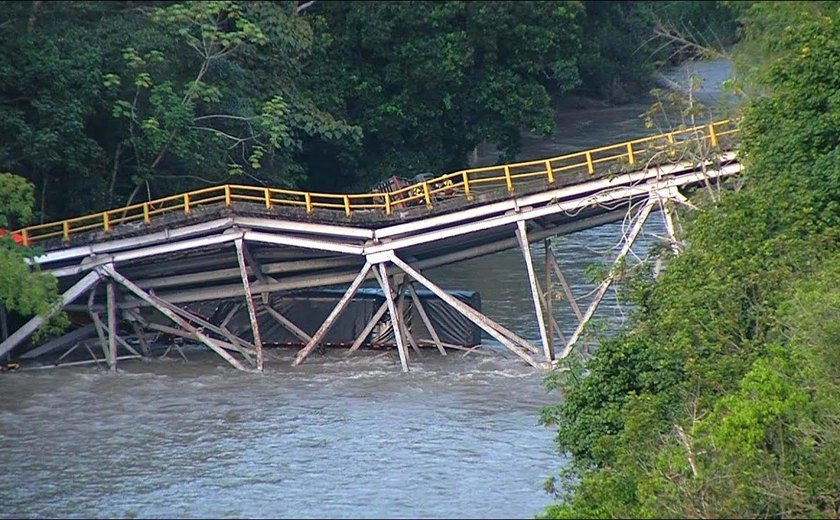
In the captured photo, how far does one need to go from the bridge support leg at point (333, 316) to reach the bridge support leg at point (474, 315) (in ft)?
2.45

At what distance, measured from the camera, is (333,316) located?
33875 mm

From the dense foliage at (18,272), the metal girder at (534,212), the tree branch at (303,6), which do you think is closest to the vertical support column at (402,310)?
the metal girder at (534,212)

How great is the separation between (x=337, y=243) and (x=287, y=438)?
672 centimetres

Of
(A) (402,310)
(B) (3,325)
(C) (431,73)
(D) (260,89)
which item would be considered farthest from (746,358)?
(C) (431,73)

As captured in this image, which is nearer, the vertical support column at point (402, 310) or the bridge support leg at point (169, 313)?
the bridge support leg at point (169, 313)

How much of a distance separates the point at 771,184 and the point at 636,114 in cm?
3811

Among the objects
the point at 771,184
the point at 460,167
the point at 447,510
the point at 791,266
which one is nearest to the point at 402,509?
the point at 447,510

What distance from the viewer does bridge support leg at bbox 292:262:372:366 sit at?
3372 cm

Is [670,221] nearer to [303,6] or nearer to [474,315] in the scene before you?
[474,315]

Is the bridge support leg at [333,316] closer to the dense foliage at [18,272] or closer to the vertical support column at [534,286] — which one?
the vertical support column at [534,286]

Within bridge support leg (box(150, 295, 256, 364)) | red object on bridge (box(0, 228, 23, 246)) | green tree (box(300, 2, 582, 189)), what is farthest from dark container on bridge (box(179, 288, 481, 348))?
green tree (box(300, 2, 582, 189))

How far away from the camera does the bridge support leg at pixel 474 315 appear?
3284 centimetres

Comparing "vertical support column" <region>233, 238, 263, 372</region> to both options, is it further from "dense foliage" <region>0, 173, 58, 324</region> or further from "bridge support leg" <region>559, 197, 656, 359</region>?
"bridge support leg" <region>559, 197, 656, 359</region>

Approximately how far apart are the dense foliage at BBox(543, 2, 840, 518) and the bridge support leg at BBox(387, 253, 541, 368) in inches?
216
